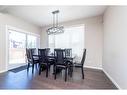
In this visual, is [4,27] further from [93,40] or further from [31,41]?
[93,40]

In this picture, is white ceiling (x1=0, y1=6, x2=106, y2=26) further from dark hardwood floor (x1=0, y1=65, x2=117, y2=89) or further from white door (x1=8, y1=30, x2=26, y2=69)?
dark hardwood floor (x1=0, y1=65, x2=117, y2=89)

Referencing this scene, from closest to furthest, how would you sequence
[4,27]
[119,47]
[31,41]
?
[119,47], [4,27], [31,41]

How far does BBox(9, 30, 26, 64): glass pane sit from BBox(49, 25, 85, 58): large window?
1.91 m

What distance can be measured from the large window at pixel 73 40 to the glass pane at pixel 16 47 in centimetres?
191

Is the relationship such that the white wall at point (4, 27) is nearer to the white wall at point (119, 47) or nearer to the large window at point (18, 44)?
the large window at point (18, 44)

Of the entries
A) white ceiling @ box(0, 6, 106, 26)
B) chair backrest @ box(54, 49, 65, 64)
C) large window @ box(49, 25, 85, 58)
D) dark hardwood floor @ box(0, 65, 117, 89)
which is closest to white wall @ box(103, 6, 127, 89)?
dark hardwood floor @ box(0, 65, 117, 89)

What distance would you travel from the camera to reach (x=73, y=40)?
5.96 m

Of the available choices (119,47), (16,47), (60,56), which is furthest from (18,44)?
(119,47)

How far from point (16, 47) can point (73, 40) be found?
119 inches

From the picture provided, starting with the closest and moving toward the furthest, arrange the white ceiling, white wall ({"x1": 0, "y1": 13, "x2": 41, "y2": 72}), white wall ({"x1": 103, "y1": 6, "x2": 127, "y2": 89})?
white wall ({"x1": 103, "y1": 6, "x2": 127, "y2": 89}) < the white ceiling < white wall ({"x1": 0, "y1": 13, "x2": 41, "y2": 72})

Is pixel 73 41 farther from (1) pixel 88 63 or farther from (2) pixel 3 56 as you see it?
(2) pixel 3 56

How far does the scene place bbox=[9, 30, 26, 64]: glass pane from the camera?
487 centimetres

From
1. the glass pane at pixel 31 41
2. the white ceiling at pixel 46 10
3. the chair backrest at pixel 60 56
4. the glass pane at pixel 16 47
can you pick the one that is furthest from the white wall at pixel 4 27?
the chair backrest at pixel 60 56
